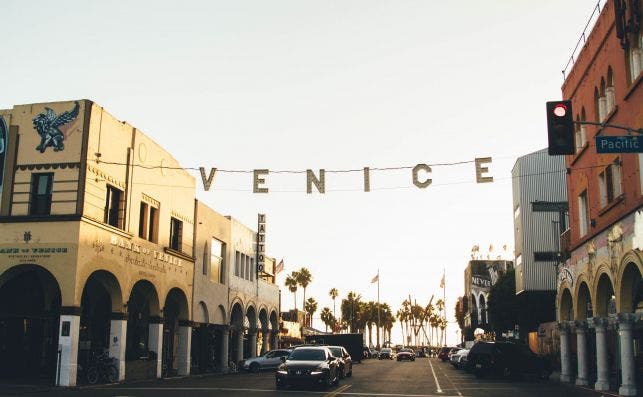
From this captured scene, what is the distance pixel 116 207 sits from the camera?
29.1m

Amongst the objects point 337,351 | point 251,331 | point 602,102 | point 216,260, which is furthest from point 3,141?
point 251,331

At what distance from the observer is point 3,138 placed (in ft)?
88.7

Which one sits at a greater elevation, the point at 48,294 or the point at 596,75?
the point at 596,75

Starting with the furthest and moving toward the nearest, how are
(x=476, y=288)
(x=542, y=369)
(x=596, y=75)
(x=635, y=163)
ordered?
(x=476, y=288), (x=542, y=369), (x=596, y=75), (x=635, y=163)

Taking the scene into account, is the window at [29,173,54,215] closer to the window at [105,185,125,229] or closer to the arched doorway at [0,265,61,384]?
the window at [105,185,125,229]

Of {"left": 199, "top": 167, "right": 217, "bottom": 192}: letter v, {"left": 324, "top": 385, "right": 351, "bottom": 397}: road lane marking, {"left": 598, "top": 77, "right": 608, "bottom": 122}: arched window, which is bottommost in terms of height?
{"left": 324, "top": 385, "right": 351, "bottom": 397}: road lane marking

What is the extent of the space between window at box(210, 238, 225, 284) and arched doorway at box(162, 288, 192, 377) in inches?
180

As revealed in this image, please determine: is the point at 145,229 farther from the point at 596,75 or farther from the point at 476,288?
the point at 476,288

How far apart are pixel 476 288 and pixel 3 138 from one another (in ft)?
267

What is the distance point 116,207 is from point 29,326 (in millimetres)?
6261

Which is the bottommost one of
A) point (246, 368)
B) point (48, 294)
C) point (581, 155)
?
point (246, 368)

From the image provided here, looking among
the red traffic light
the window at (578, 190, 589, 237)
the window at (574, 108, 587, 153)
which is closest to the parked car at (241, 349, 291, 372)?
the window at (578, 190, 589, 237)

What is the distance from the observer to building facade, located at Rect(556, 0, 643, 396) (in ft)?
66.1

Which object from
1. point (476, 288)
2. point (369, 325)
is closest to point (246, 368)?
point (476, 288)
